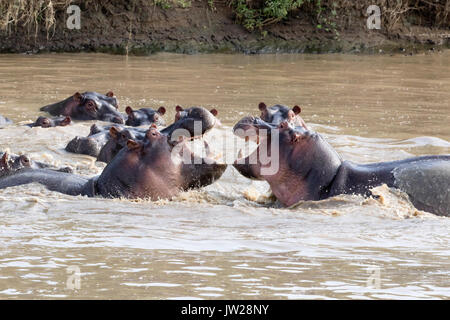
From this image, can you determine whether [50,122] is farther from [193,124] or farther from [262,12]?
[262,12]

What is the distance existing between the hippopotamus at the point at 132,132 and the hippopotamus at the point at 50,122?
85 centimetres

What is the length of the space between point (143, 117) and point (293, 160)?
3.76 meters

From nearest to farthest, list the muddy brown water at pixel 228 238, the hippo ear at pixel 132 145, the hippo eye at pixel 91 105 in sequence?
the muddy brown water at pixel 228 238, the hippo ear at pixel 132 145, the hippo eye at pixel 91 105

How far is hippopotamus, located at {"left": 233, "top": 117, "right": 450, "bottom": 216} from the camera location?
18.4ft

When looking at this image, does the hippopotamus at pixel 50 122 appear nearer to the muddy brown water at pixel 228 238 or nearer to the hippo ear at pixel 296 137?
the muddy brown water at pixel 228 238

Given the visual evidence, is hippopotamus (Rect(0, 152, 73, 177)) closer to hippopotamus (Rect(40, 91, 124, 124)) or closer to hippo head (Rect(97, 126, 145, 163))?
hippo head (Rect(97, 126, 145, 163))

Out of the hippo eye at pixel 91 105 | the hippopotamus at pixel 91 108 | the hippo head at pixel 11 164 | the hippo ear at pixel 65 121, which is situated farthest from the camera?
the hippo eye at pixel 91 105

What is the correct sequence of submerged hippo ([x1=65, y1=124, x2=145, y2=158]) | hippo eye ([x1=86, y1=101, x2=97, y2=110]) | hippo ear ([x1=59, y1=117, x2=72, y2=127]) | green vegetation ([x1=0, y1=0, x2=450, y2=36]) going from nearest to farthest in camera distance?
submerged hippo ([x1=65, y1=124, x2=145, y2=158]) < hippo ear ([x1=59, y1=117, x2=72, y2=127]) < hippo eye ([x1=86, y1=101, x2=97, y2=110]) < green vegetation ([x1=0, y1=0, x2=450, y2=36])

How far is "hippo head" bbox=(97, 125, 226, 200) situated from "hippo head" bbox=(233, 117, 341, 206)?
0.30 m

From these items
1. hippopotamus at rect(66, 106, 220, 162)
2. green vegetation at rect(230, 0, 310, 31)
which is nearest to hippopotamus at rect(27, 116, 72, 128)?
hippopotamus at rect(66, 106, 220, 162)

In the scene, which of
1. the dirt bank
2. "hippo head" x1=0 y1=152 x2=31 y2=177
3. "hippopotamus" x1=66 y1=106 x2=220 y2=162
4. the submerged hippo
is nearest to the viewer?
"hippopotamus" x1=66 y1=106 x2=220 y2=162

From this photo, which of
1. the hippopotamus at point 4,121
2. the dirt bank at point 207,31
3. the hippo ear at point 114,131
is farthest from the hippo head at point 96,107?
the dirt bank at point 207,31

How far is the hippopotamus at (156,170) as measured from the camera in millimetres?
5770

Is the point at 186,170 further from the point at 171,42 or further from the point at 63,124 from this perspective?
the point at 171,42
